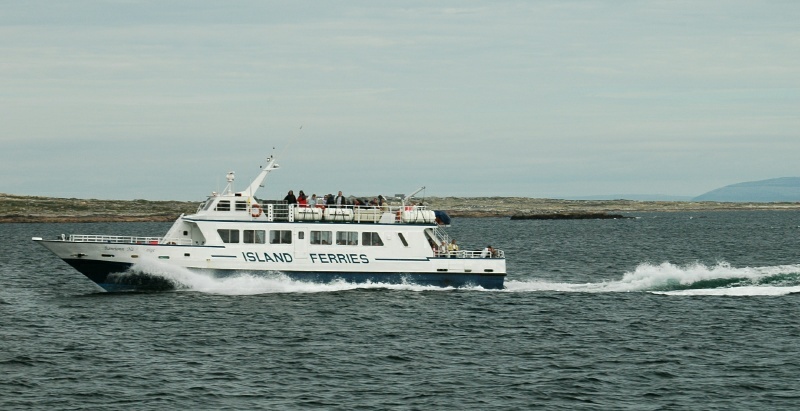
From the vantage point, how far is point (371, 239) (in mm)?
42312

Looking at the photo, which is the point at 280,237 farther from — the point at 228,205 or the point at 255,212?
the point at 228,205

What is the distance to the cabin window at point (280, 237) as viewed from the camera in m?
41.5

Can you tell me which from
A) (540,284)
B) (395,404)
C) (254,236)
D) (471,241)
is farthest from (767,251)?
(395,404)

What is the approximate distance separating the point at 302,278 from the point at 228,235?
355cm

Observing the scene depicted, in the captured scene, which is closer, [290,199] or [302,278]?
[302,278]

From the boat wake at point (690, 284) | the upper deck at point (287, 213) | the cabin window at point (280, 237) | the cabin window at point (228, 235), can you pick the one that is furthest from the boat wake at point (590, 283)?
the upper deck at point (287, 213)

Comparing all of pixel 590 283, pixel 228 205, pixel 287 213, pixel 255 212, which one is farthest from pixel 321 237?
pixel 590 283

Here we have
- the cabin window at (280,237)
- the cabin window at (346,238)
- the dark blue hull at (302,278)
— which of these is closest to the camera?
the dark blue hull at (302,278)

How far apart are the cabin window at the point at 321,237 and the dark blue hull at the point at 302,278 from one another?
1.31 metres

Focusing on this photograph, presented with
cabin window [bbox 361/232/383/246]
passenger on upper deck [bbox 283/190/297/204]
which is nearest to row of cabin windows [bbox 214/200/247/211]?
passenger on upper deck [bbox 283/190/297/204]

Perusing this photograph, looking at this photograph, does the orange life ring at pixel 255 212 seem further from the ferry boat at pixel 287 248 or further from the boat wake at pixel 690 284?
the boat wake at pixel 690 284

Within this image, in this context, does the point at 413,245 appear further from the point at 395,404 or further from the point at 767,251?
the point at 767,251

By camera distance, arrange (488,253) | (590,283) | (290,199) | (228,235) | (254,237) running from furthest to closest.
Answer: (590,283), (488,253), (290,199), (254,237), (228,235)

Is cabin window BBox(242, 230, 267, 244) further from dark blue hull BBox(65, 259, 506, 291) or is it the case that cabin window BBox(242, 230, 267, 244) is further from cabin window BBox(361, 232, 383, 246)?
cabin window BBox(361, 232, 383, 246)
